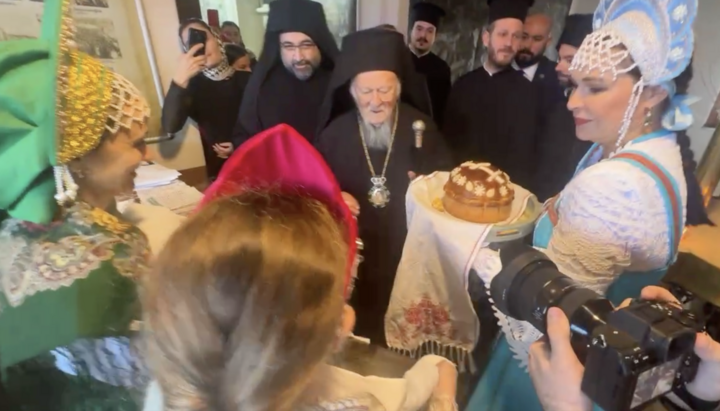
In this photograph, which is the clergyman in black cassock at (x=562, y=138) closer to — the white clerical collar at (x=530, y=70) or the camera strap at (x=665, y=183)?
the white clerical collar at (x=530, y=70)

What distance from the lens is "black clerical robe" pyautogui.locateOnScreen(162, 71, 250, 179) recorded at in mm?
1499

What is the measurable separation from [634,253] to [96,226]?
0.90m

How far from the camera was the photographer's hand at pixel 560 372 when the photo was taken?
588 millimetres

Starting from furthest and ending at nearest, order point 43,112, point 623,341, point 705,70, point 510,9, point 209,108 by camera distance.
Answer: point 510,9
point 209,108
point 705,70
point 43,112
point 623,341

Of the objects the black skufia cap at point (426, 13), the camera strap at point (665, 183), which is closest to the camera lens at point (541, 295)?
the camera strap at point (665, 183)

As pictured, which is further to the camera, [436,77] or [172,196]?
[436,77]

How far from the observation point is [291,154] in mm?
758

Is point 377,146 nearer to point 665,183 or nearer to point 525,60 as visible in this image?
point 525,60

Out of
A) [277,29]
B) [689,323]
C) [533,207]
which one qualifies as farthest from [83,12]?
[689,323]

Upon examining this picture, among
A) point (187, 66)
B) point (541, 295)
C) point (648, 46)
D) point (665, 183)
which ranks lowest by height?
point (541, 295)

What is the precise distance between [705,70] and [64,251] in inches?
56.9

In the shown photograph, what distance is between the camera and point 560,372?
60cm

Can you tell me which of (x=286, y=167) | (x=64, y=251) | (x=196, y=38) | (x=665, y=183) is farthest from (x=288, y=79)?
(x=665, y=183)

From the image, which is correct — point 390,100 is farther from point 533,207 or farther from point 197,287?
point 197,287
